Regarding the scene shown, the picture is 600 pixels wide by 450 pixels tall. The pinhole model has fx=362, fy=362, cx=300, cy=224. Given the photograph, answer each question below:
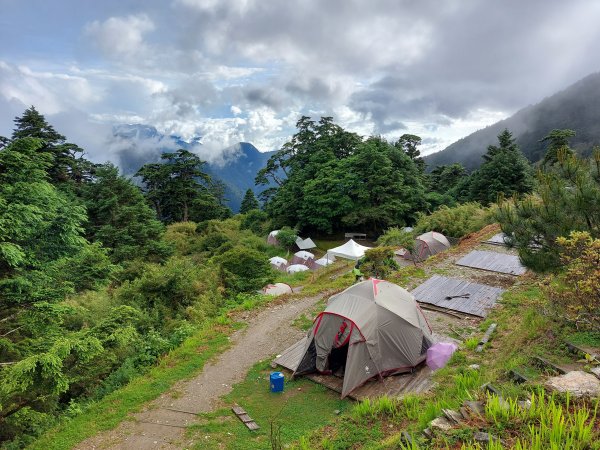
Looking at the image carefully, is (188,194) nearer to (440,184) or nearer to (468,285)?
(440,184)

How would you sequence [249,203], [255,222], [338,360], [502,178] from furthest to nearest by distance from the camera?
1. [249,203]
2. [255,222]
3. [502,178]
4. [338,360]

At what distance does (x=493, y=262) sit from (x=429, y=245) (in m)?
7.15

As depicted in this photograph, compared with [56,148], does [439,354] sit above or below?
below

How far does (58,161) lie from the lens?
29.2 meters

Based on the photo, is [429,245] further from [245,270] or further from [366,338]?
[366,338]

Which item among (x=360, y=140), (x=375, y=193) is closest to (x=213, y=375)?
(x=375, y=193)

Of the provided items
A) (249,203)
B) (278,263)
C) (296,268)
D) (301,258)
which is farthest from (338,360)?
(249,203)

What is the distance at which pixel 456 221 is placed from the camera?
2481 cm

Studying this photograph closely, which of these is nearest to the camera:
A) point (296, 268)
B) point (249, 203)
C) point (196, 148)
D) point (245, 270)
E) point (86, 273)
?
point (86, 273)

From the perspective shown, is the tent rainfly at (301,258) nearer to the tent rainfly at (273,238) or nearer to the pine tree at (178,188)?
the tent rainfly at (273,238)

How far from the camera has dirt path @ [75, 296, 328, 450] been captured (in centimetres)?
620

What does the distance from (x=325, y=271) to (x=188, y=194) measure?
28.4 metres

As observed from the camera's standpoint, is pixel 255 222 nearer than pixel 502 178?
No

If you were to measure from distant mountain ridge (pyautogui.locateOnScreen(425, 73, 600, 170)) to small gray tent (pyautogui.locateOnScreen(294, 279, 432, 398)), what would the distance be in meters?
69.6
